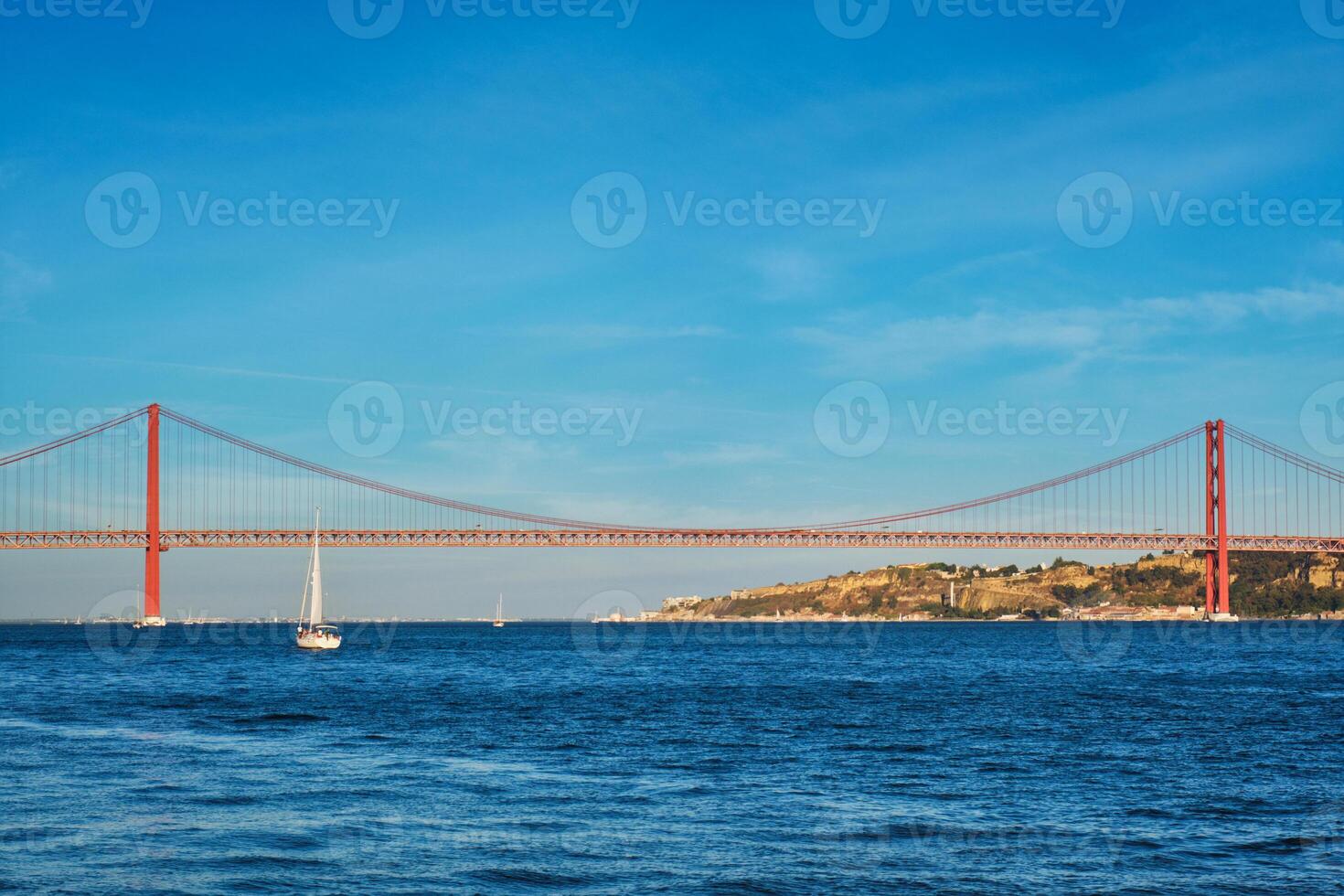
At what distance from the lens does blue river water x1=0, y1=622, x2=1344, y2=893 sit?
1596 cm

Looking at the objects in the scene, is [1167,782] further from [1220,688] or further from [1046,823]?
[1220,688]

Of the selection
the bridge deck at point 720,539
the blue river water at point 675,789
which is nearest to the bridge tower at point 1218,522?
the bridge deck at point 720,539

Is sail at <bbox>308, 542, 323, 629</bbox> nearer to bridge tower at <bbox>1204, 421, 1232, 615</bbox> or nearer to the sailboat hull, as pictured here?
the sailboat hull

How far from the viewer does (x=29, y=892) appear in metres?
14.8

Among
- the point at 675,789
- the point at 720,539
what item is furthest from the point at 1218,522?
the point at 675,789

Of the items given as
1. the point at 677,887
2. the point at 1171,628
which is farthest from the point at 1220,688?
the point at 1171,628

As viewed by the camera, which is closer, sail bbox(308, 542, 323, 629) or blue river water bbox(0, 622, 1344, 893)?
blue river water bbox(0, 622, 1344, 893)

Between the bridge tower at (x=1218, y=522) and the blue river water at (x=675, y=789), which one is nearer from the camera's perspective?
the blue river water at (x=675, y=789)

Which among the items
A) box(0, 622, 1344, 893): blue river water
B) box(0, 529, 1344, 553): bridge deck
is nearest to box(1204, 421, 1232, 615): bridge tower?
box(0, 529, 1344, 553): bridge deck

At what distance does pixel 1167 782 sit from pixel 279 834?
14.6 metres

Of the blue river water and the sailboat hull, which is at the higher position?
the blue river water

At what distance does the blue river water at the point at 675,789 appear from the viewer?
16.0 metres

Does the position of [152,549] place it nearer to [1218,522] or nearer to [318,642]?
[318,642]

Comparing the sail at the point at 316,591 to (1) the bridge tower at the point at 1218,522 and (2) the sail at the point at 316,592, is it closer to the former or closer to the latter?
(2) the sail at the point at 316,592
